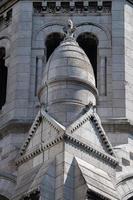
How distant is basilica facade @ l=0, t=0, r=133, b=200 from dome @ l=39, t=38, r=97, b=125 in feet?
0.10

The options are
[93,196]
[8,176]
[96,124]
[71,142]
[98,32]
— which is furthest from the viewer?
[98,32]

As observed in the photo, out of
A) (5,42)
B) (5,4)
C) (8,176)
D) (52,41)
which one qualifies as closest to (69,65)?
(8,176)

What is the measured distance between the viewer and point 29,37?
39719mm

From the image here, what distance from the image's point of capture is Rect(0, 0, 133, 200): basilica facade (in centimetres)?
3053

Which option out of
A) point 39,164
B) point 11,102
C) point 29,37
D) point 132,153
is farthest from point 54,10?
point 39,164

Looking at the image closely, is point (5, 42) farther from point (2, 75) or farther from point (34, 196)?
point (34, 196)

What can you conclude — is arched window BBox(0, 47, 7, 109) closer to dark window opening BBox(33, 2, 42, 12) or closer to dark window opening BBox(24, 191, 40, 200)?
dark window opening BBox(33, 2, 42, 12)

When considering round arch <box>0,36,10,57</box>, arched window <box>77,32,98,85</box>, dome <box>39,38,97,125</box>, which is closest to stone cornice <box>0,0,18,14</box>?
round arch <box>0,36,10,57</box>

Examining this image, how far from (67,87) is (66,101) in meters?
0.53

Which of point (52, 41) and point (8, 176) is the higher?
point (52, 41)

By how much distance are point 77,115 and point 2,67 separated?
9515 mm

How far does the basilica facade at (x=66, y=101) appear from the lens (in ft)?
100

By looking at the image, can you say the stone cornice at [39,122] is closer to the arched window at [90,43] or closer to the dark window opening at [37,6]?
the arched window at [90,43]

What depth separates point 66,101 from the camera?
1280 inches
